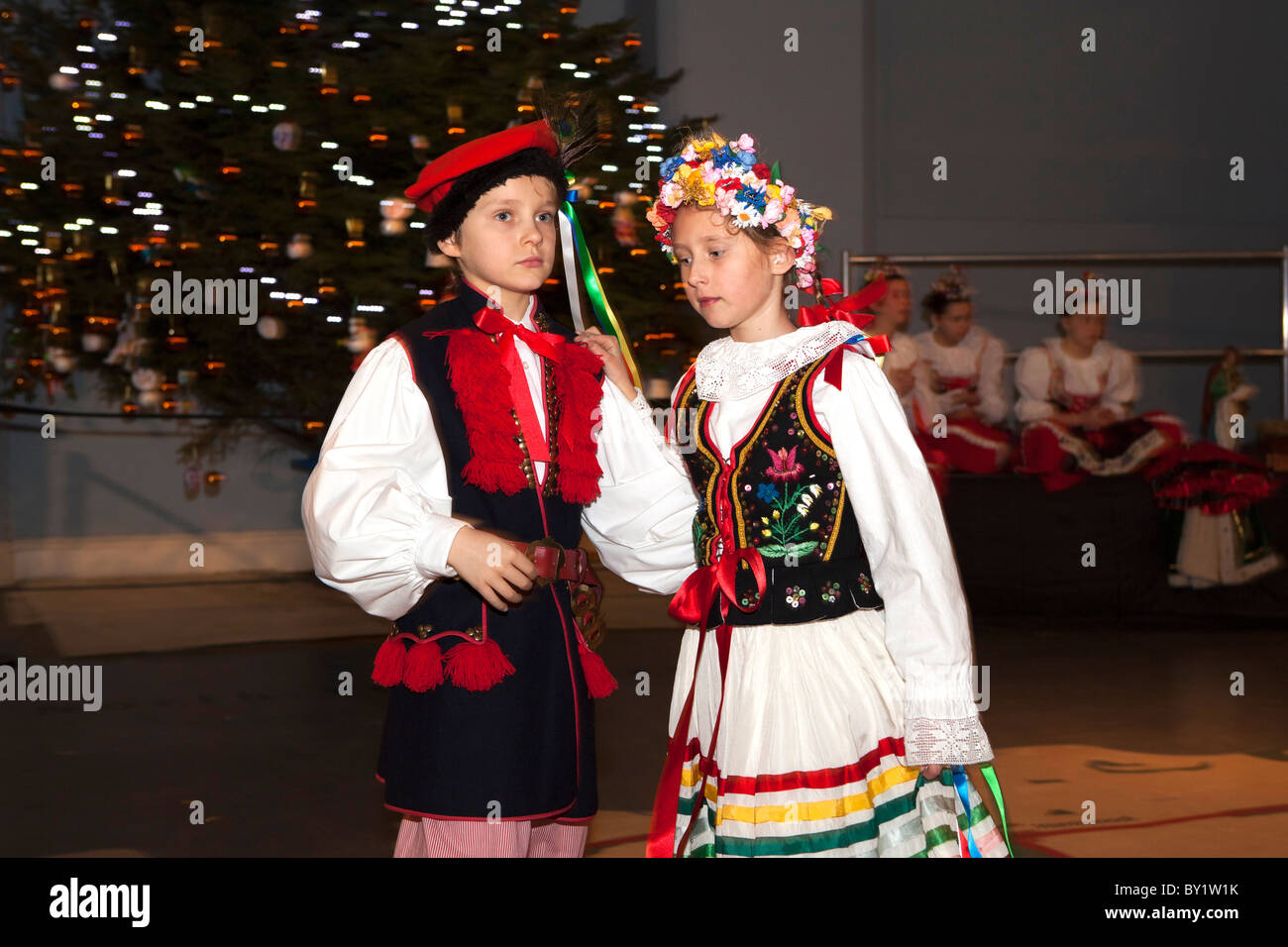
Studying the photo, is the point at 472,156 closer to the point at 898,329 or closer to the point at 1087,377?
the point at 898,329

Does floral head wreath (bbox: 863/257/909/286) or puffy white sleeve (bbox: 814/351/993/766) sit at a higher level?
floral head wreath (bbox: 863/257/909/286)

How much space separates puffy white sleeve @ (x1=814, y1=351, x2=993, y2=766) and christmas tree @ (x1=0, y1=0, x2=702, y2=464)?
2.96 meters

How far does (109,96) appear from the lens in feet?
16.7

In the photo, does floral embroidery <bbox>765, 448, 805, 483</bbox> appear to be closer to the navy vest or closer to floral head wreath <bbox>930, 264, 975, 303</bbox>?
the navy vest

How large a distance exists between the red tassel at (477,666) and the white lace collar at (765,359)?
0.50 meters

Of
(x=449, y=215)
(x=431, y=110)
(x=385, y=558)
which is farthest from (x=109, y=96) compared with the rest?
(x=385, y=558)

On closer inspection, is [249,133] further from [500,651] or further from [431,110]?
[500,651]

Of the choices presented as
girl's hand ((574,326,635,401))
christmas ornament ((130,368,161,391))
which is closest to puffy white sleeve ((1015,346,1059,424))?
christmas ornament ((130,368,161,391))

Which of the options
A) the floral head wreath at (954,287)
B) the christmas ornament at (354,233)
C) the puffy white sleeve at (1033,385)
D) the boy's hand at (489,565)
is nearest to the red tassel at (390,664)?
the boy's hand at (489,565)

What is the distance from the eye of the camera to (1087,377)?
6.43m

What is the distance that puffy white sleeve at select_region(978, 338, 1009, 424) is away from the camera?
649cm

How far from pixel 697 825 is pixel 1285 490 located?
4819mm

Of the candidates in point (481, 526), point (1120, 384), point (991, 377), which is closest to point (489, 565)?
point (481, 526)

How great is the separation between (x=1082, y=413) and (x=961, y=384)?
1.88 feet
